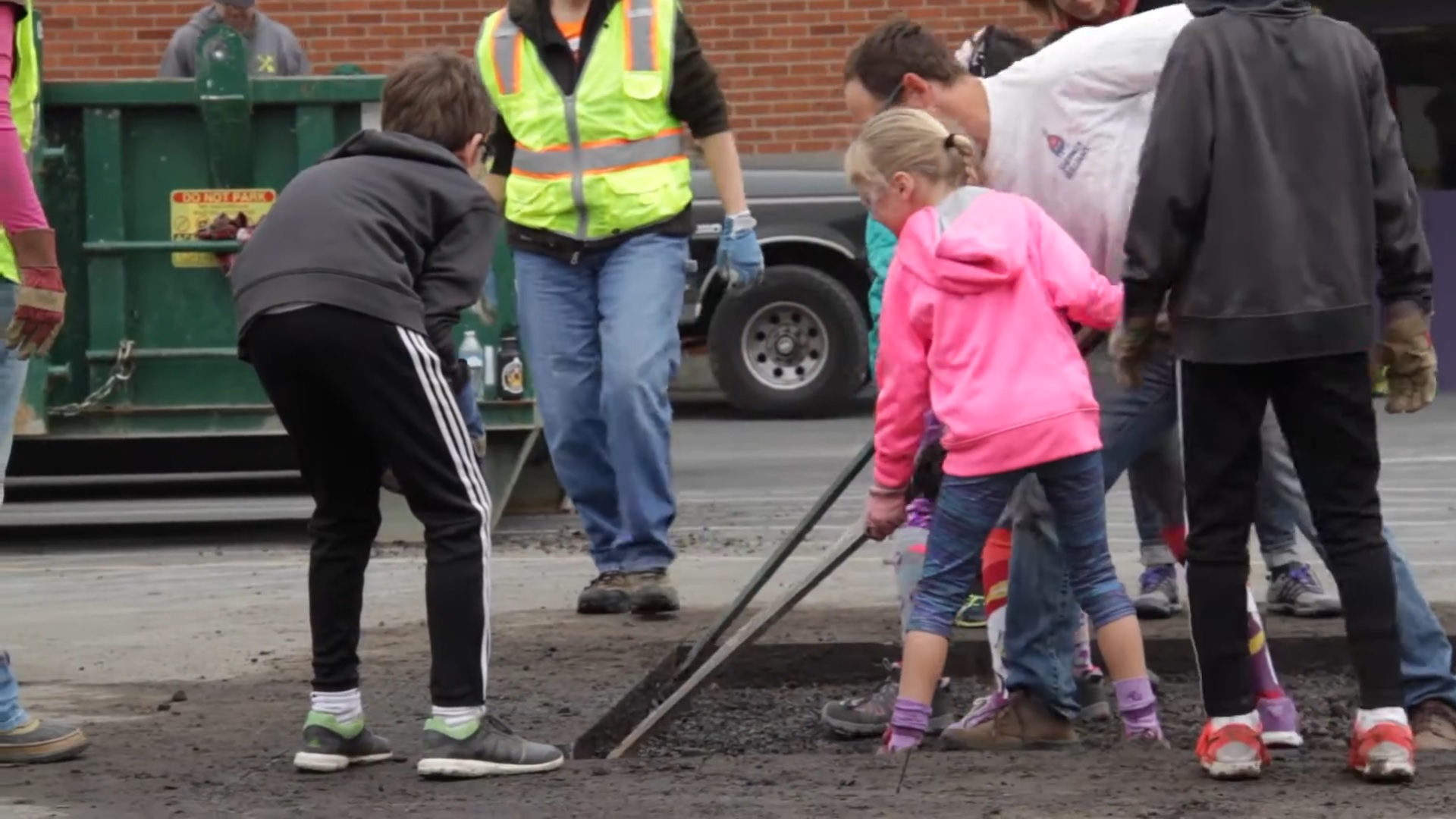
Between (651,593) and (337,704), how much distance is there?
211 cm

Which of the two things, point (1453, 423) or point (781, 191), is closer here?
point (1453, 423)

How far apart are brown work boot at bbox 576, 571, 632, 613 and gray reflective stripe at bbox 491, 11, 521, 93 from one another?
1.43 m

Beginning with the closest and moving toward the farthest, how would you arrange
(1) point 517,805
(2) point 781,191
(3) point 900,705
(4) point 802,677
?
(1) point 517,805, (3) point 900,705, (4) point 802,677, (2) point 781,191

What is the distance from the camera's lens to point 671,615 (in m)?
7.06

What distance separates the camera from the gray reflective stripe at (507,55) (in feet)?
23.6

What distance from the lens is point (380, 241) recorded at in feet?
15.9

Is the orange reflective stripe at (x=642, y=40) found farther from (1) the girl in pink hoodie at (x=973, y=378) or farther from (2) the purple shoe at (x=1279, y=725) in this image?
(2) the purple shoe at (x=1279, y=725)

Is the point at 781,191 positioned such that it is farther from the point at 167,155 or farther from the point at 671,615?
the point at 671,615

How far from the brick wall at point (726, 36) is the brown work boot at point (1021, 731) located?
10.6 m

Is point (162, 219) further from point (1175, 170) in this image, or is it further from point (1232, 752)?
point (1232, 752)

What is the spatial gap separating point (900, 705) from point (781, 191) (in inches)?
371

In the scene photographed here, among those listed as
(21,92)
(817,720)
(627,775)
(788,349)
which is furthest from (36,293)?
(788,349)

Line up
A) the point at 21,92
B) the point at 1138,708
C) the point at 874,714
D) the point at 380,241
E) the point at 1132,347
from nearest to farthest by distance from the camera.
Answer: the point at 1132,347 < the point at 380,241 < the point at 1138,708 < the point at 21,92 < the point at 874,714

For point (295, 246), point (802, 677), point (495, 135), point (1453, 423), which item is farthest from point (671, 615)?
point (1453, 423)
